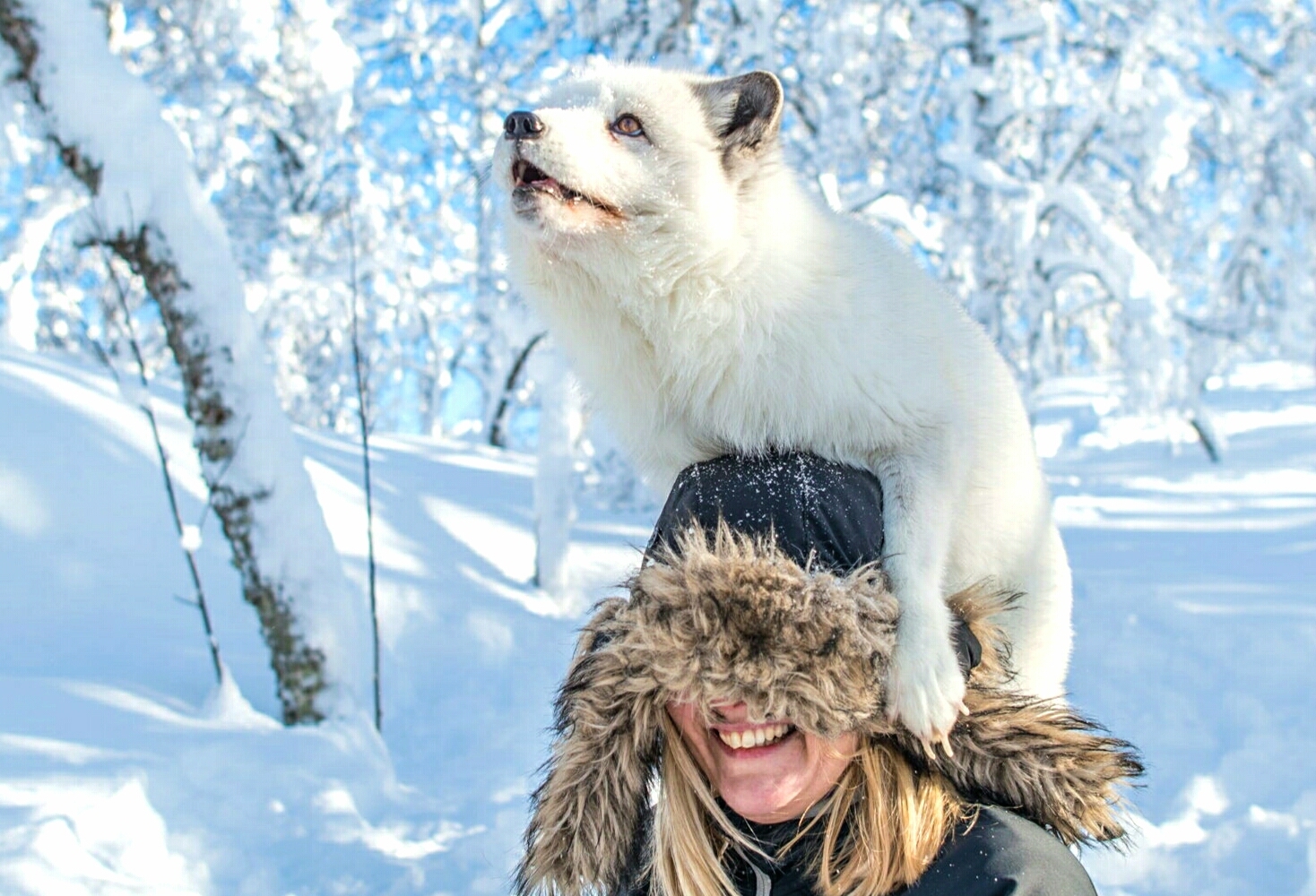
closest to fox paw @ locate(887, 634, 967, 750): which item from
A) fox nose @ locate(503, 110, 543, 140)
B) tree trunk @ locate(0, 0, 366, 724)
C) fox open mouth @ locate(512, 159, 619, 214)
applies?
fox open mouth @ locate(512, 159, 619, 214)

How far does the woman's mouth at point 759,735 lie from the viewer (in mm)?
1483

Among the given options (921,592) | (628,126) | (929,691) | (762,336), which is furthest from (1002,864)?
(628,126)

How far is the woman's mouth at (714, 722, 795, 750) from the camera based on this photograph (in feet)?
4.87

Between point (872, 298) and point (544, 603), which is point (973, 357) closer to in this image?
point (872, 298)

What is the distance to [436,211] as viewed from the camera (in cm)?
1577

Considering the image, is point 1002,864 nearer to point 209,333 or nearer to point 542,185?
point 542,185

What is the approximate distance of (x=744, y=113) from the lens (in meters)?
1.83

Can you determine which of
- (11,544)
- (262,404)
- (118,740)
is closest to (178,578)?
(11,544)

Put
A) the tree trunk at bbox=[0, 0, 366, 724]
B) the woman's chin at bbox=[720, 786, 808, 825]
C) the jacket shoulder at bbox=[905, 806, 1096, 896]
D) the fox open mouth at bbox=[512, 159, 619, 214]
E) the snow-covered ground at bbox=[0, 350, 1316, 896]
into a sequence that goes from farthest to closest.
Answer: the tree trunk at bbox=[0, 0, 366, 724] < the snow-covered ground at bbox=[0, 350, 1316, 896] < the fox open mouth at bbox=[512, 159, 619, 214] < the woman's chin at bbox=[720, 786, 808, 825] < the jacket shoulder at bbox=[905, 806, 1096, 896]

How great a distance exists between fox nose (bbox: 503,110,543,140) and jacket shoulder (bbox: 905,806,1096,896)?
1.16m

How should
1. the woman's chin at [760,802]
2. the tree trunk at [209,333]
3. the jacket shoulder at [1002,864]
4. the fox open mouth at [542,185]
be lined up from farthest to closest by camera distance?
the tree trunk at [209,333]
the fox open mouth at [542,185]
the woman's chin at [760,802]
the jacket shoulder at [1002,864]

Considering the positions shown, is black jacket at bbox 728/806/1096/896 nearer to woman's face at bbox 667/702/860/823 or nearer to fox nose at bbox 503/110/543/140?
woman's face at bbox 667/702/860/823

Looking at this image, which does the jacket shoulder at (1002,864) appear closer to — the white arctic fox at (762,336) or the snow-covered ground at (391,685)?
the white arctic fox at (762,336)

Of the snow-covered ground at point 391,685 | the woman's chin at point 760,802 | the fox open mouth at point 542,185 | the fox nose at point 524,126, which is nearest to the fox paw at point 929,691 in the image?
the woman's chin at point 760,802
